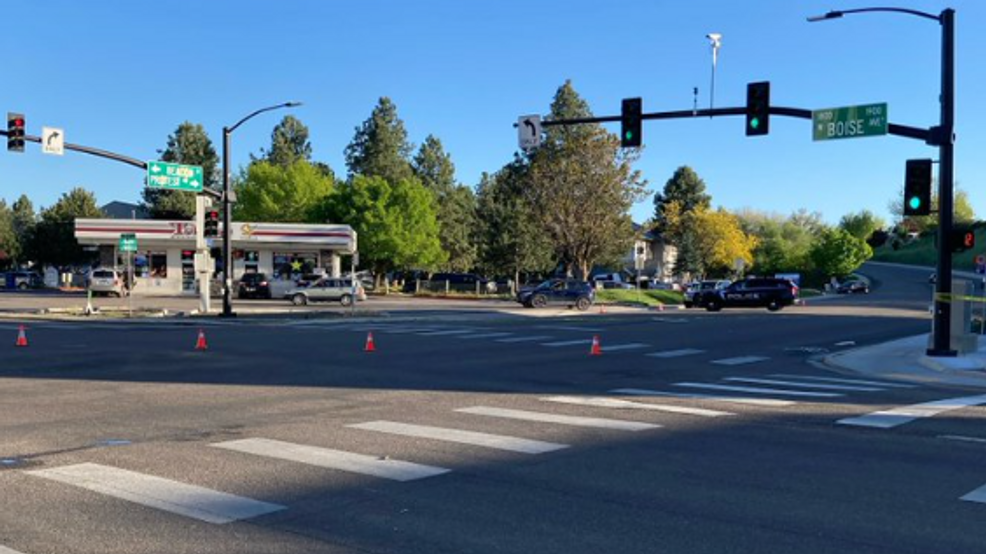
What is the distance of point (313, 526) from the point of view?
18.9ft

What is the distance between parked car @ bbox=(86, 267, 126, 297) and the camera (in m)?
50.8

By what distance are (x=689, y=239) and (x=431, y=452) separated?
289ft

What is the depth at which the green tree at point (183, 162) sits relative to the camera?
293ft

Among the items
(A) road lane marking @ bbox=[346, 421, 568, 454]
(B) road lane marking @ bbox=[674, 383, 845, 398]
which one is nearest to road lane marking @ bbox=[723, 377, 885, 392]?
(B) road lane marking @ bbox=[674, 383, 845, 398]

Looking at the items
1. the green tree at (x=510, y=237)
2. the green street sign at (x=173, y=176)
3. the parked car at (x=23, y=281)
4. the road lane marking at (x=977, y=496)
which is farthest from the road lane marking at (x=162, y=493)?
the parked car at (x=23, y=281)

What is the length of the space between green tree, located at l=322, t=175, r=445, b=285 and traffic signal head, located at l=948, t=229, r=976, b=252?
1975 inches

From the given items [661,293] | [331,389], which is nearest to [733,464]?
[331,389]

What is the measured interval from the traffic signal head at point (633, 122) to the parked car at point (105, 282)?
3873cm

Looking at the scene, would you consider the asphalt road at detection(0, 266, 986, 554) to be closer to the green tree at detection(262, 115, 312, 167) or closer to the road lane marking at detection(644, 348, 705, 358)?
the road lane marking at detection(644, 348, 705, 358)

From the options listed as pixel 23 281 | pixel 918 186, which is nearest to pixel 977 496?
pixel 918 186

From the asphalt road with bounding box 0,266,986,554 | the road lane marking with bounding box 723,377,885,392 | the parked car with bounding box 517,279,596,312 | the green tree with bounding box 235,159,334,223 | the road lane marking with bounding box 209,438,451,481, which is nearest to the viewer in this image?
the asphalt road with bounding box 0,266,986,554

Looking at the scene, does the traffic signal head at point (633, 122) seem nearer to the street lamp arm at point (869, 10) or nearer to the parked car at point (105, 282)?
the street lamp arm at point (869, 10)

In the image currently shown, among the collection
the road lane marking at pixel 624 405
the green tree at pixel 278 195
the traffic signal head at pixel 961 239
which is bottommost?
the road lane marking at pixel 624 405

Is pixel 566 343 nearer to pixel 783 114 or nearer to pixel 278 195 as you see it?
pixel 783 114
